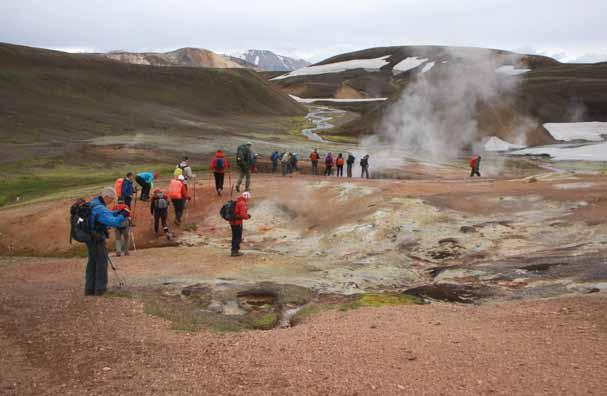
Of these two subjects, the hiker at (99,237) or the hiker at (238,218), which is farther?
the hiker at (238,218)

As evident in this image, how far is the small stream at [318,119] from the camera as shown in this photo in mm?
70338

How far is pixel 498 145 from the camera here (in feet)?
179

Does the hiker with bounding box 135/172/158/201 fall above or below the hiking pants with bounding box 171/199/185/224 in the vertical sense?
above

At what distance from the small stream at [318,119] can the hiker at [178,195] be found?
43750 mm

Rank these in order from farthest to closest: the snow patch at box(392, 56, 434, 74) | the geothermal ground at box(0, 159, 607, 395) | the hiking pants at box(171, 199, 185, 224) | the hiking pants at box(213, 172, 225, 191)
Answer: the snow patch at box(392, 56, 434, 74), the hiking pants at box(213, 172, 225, 191), the hiking pants at box(171, 199, 185, 224), the geothermal ground at box(0, 159, 607, 395)

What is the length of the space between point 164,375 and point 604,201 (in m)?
14.7

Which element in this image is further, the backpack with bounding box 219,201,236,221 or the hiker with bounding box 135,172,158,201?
the hiker with bounding box 135,172,158,201

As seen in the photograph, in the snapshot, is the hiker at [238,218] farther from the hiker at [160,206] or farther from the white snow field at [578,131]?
the white snow field at [578,131]

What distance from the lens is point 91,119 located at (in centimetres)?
5909

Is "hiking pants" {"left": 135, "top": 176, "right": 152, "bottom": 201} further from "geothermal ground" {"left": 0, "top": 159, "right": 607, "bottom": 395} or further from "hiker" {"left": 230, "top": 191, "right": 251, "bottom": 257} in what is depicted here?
"hiker" {"left": 230, "top": 191, "right": 251, "bottom": 257}

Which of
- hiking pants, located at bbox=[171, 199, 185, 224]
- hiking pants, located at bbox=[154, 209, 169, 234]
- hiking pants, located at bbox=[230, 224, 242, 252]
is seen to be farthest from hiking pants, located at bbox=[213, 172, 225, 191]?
hiking pants, located at bbox=[230, 224, 242, 252]

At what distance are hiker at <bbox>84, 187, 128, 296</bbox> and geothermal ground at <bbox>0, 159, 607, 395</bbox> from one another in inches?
15.1

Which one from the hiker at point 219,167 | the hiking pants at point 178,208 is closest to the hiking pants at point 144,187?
the hiker at point 219,167

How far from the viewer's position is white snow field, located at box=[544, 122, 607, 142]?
59.8 metres
